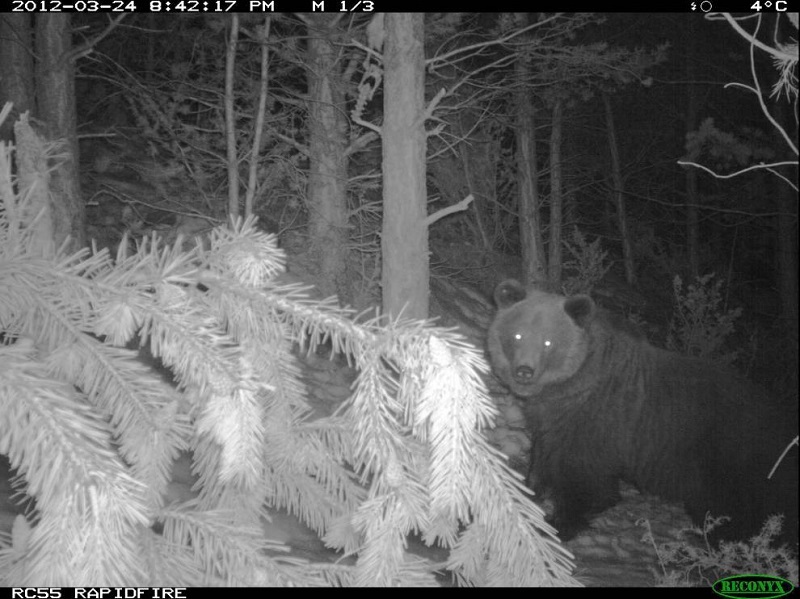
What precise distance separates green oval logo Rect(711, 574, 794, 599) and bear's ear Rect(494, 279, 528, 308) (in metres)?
3.96

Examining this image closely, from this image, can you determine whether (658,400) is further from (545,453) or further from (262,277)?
(262,277)

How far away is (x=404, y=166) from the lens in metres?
5.91

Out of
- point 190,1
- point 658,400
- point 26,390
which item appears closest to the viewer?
point 26,390

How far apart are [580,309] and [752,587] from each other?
351 cm

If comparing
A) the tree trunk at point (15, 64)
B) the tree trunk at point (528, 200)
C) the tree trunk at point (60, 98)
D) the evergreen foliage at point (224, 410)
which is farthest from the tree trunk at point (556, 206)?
the evergreen foliage at point (224, 410)

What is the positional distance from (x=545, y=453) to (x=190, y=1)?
6684mm

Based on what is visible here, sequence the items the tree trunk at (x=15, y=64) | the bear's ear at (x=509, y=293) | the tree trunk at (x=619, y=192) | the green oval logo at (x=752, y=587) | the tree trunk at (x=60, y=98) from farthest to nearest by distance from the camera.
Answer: the tree trunk at (x=619, y=192) < the tree trunk at (x=60, y=98) < the tree trunk at (x=15, y=64) < the bear's ear at (x=509, y=293) < the green oval logo at (x=752, y=587)

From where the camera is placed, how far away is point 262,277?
8.30 ft

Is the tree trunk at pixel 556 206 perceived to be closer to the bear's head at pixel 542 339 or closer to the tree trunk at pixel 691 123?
the tree trunk at pixel 691 123

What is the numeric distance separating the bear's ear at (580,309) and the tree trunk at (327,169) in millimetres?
3000

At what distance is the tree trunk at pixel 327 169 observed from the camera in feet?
26.3

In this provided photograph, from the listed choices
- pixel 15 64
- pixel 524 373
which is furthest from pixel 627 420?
pixel 15 64

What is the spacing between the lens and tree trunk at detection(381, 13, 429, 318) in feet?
19.1

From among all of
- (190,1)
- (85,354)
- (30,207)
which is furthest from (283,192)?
(85,354)
